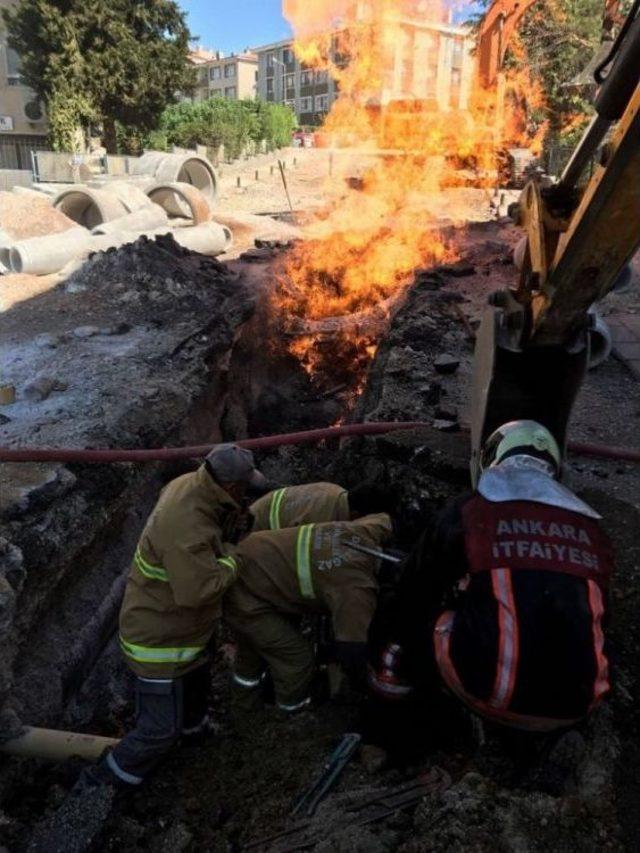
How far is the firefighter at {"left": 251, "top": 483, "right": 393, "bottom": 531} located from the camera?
4.08 metres

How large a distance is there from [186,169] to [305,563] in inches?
646

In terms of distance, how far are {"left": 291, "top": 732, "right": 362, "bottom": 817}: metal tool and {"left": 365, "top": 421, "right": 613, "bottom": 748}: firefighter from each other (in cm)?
90

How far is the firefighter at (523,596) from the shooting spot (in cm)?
217

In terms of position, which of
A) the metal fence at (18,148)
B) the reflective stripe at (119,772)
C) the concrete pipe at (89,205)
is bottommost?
the reflective stripe at (119,772)

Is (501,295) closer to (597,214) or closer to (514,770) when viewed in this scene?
(597,214)

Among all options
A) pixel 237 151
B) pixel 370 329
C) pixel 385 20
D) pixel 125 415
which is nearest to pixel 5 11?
pixel 237 151

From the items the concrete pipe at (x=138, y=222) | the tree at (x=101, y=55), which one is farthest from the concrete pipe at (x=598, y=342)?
the tree at (x=101, y=55)

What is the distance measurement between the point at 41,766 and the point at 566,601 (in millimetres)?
3021

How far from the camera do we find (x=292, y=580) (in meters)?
3.67

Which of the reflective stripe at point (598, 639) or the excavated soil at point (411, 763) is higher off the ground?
the reflective stripe at point (598, 639)

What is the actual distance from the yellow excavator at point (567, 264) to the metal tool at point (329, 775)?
5.16 ft

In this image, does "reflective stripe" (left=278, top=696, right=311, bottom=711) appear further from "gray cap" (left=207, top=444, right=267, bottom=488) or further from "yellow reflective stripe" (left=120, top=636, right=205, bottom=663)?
"gray cap" (left=207, top=444, right=267, bottom=488)

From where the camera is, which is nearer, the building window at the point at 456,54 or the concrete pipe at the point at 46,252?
the concrete pipe at the point at 46,252

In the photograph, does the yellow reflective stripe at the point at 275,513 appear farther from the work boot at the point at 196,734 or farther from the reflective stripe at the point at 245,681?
the work boot at the point at 196,734
